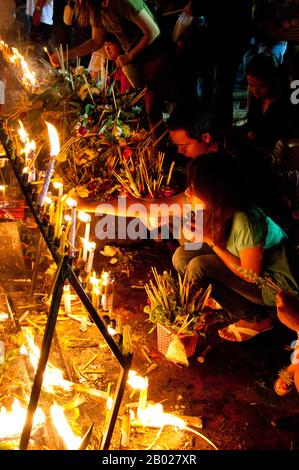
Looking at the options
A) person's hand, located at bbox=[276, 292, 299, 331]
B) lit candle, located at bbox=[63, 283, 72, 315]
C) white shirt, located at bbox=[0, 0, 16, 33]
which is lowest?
lit candle, located at bbox=[63, 283, 72, 315]

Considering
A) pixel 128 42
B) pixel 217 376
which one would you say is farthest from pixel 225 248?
pixel 128 42

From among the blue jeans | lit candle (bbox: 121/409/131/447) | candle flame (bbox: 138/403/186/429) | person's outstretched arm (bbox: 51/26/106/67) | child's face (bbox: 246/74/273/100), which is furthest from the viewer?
person's outstretched arm (bbox: 51/26/106/67)

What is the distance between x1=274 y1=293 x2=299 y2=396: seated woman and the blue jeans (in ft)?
1.87

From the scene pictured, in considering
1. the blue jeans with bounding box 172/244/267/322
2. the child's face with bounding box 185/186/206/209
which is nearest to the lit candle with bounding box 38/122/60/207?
the child's face with bounding box 185/186/206/209

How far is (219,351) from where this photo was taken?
3.84 metres

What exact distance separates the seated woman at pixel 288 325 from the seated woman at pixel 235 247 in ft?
1.08

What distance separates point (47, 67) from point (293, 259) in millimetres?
4920

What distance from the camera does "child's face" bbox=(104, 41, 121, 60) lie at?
5.86m

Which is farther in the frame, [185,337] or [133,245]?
[133,245]

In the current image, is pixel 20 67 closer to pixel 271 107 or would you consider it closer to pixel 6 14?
pixel 6 14

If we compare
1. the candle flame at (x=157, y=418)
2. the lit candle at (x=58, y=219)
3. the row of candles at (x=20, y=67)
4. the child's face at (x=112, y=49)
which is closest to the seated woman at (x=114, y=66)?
the child's face at (x=112, y=49)

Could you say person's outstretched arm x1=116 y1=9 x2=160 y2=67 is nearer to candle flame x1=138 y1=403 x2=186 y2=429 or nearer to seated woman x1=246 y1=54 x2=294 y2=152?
seated woman x1=246 y1=54 x2=294 y2=152
